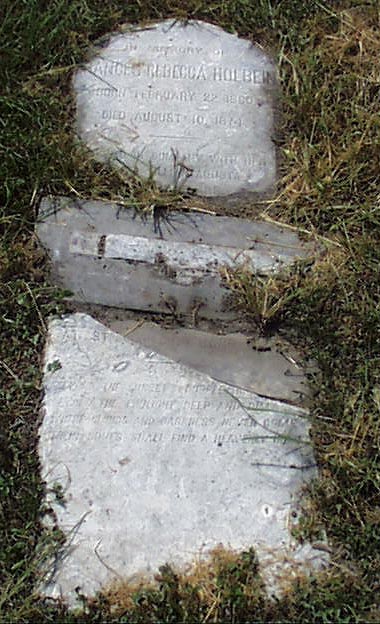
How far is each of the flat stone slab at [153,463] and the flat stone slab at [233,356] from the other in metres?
0.05

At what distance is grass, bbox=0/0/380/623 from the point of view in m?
2.55

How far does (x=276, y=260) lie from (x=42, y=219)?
2.44 ft

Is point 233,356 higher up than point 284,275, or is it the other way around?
point 284,275

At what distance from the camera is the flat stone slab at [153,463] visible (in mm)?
2611

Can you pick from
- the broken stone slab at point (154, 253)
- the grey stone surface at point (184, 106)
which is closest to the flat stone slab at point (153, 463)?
the broken stone slab at point (154, 253)

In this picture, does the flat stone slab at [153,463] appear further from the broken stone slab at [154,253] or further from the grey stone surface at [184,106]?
the grey stone surface at [184,106]

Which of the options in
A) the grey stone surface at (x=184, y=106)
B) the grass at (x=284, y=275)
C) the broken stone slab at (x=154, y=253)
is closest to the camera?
the grass at (x=284, y=275)

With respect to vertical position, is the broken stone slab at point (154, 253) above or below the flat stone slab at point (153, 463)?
above

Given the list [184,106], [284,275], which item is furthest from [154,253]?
[184,106]

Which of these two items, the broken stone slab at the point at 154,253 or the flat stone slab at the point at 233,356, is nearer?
the flat stone slab at the point at 233,356

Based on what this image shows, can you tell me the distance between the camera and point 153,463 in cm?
274

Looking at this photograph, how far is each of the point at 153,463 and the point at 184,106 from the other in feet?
4.50

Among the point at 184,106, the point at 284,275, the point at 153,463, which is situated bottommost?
the point at 153,463

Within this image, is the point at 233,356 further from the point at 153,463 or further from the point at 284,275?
the point at 153,463
